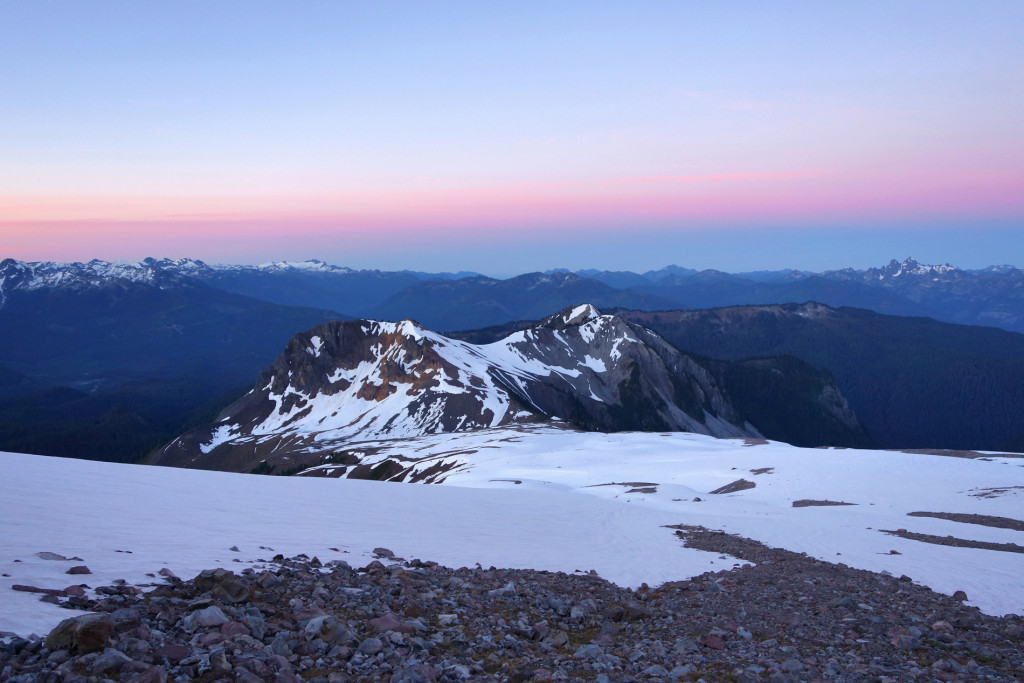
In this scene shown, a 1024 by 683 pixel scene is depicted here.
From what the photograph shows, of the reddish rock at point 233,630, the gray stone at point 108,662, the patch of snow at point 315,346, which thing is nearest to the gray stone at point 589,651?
the reddish rock at point 233,630

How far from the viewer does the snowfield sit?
40.4 ft

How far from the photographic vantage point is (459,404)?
117 metres

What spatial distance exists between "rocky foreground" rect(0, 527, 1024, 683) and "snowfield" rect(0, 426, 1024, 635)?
111 centimetres

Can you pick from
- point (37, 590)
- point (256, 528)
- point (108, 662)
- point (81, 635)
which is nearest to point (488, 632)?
point (108, 662)

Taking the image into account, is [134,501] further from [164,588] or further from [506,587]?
[506,587]

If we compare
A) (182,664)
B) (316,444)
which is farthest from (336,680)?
(316,444)

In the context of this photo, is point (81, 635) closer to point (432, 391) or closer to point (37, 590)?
point (37, 590)

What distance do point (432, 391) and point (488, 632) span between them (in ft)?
384

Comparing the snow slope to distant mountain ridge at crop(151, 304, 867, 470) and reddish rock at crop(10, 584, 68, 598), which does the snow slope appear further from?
distant mountain ridge at crop(151, 304, 867, 470)

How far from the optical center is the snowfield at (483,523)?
12.3 metres

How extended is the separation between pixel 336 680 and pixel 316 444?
117668 mm

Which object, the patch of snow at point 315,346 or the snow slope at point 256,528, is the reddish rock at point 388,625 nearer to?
the snow slope at point 256,528

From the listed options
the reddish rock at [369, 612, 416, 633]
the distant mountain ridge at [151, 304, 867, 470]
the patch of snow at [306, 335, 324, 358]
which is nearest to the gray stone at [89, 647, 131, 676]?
the reddish rock at [369, 612, 416, 633]

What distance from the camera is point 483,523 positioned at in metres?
22.5
